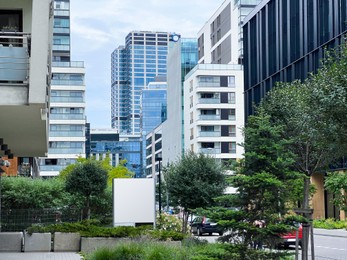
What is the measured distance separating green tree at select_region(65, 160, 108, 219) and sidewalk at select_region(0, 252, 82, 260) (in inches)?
581

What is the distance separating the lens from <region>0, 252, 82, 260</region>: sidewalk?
89.5ft

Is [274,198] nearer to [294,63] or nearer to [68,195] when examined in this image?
[68,195]

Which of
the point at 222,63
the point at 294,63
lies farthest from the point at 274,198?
the point at 222,63

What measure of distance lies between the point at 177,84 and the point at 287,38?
62.9 m

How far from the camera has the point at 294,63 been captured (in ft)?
196

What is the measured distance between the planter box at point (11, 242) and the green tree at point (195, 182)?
824cm

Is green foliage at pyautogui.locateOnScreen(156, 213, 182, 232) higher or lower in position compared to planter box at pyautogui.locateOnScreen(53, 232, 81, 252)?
higher

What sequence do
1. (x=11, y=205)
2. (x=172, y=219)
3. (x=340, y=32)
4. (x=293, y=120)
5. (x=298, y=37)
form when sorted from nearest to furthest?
(x=293, y=120) → (x=172, y=219) → (x=11, y=205) → (x=340, y=32) → (x=298, y=37)

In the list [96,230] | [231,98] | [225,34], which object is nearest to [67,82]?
[231,98]

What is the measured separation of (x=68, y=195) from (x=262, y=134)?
30.9 metres

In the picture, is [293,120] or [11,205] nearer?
[293,120]

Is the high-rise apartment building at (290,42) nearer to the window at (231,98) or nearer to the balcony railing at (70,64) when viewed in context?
the balcony railing at (70,64)

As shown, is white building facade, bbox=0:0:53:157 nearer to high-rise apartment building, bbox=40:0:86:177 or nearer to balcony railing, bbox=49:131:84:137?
high-rise apartment building, bbox=40:0:86:177

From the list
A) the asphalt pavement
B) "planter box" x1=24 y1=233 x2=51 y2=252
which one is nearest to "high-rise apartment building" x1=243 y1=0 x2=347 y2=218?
"planter box" x1=24 y1=233 x2=51 y2=252
